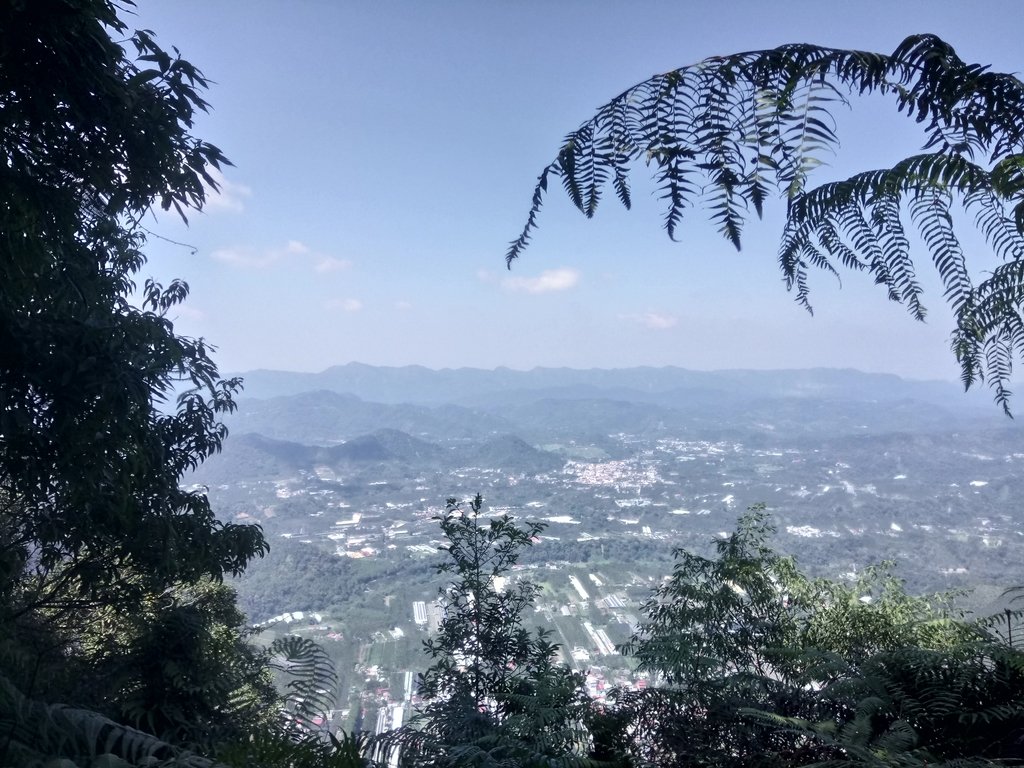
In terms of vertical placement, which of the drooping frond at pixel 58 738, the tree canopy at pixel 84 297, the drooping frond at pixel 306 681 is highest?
the tree canopy at pixel 84 297

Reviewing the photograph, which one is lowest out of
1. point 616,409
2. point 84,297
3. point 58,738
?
point 58,738

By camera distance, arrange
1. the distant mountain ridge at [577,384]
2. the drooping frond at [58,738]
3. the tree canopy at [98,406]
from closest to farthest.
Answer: the drooping frond at [58,738] < the tree canopy at [98,406] < the distant mountain ridge at [577,384]

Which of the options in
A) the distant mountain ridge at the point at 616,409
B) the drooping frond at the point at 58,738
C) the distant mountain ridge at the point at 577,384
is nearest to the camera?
the drooping frond at the point at 58,738

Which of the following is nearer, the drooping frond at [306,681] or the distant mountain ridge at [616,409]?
the drooping frond at [306,681]

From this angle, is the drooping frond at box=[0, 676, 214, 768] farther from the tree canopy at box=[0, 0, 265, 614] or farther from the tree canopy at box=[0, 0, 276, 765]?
the tree canopy at box=[0, 0, 265, 614]

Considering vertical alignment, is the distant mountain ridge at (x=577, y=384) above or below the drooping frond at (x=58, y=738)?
above

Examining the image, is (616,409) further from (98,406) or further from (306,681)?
(98,406)

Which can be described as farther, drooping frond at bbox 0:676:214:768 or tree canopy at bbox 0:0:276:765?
tree canopy at bbox 0:0:276:765

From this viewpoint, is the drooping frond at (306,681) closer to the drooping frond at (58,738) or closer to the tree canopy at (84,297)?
the tree canopy at (84,297)

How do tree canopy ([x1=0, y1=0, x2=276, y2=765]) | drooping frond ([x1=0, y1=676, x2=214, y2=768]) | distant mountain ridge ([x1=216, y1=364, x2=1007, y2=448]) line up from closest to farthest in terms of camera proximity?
1. drooping frond ([x1=0, y1=676, x2=214, y2=768])
2. tree canopy ([x1=0, y1=0, x2=276, y2=765])
3. distant mountain ridge ([x1=216, y1=364, x2=1007, y2=448])

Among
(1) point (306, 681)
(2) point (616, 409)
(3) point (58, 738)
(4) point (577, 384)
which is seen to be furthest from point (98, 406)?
(4) point (577, 384)

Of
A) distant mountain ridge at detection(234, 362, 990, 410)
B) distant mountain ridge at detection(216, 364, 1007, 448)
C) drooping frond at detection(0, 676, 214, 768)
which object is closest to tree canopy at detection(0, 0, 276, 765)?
drooping frond at detection(0, 676, 214, 768)

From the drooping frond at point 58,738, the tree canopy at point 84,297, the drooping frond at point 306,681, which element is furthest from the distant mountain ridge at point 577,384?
the drooping frond at point 58,738

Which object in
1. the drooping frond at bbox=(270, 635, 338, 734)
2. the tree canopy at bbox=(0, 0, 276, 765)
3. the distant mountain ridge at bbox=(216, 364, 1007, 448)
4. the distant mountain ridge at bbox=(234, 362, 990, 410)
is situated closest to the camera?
the tree canopy at bbox=(0, 0, 276, 765)
